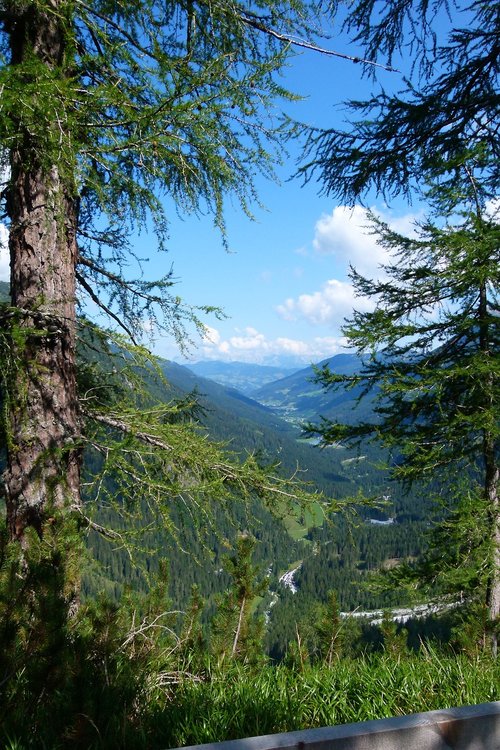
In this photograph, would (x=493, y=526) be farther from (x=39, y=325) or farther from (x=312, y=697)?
(x=39, y=325)

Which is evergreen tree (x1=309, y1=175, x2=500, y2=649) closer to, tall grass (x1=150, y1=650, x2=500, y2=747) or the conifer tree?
the conifer tree

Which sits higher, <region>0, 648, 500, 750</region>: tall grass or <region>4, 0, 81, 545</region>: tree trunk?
<region>4, 0, 81, 545</region>: tree trunk

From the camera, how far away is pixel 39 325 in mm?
3416

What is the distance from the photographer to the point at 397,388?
7.19 metres

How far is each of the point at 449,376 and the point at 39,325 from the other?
233 inches

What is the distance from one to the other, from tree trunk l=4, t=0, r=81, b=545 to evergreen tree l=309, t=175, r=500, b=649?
17.0 feet

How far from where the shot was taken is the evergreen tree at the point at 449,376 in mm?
6953

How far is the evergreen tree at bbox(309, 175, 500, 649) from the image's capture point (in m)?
6.95

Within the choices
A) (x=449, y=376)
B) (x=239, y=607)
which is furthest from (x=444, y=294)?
(x=239, y=607)

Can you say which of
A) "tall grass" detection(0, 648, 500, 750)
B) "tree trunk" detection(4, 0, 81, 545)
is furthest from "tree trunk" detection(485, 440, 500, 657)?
"tree trunk" detection(4, 0, 81, 545)

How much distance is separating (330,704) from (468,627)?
2.05 m

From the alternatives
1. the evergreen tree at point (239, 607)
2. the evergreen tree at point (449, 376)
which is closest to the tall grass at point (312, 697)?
the evergreen tree at point (239, 607)

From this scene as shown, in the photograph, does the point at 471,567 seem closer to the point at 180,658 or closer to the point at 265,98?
the point at 180,658

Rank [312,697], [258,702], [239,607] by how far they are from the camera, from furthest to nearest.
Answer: [239,607], [312,697], [258,702]
